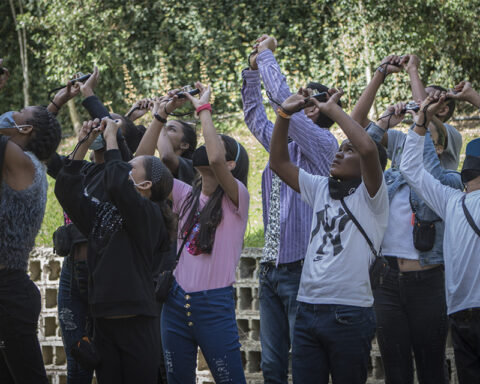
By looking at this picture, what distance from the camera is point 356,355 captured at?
142 inches

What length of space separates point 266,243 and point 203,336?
663 millimetres

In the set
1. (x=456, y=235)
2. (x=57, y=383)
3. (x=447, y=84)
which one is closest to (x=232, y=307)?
(x=456, y=235)

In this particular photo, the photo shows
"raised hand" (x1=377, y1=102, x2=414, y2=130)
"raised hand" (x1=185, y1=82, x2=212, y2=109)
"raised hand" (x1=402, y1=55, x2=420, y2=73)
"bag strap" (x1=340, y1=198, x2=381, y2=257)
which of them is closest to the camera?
"bag strap" (x1=340, y1=198, x2=381, y2=257)

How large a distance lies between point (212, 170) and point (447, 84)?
10012 millimetres

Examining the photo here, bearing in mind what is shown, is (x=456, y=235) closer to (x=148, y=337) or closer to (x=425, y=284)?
(x=425, y=284)

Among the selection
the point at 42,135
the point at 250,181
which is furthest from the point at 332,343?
the point at 250,181

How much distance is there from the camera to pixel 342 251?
369 cm

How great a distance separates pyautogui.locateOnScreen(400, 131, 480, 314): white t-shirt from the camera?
402cm

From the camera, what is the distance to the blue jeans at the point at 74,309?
15.0ft

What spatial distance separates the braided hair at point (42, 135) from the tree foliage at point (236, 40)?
8.69 meters

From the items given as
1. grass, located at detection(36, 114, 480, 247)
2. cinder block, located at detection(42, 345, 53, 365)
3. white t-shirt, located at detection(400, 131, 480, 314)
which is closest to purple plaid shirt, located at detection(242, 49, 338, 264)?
white t-shirt, located at detection(400, 131, 480, 314)

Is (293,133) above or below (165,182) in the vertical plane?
above

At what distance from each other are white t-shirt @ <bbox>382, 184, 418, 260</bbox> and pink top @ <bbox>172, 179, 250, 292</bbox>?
996 mm

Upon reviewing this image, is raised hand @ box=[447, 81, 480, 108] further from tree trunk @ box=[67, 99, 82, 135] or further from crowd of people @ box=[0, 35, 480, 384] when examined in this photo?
tree trunk @ box=[67, 99, 82, 135]
